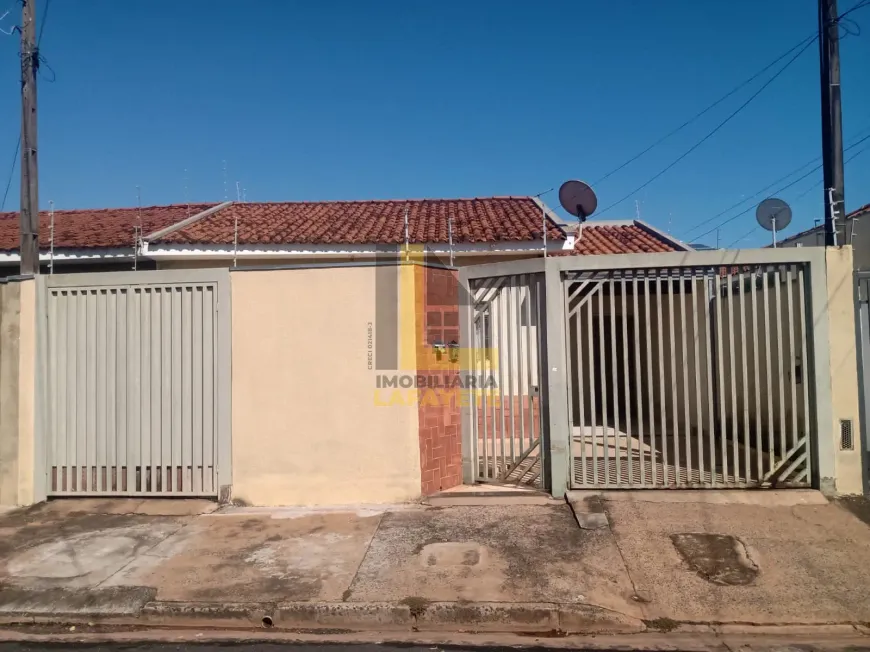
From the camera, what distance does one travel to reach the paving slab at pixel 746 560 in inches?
157

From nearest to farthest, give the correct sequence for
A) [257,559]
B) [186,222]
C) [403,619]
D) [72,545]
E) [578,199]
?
1. [403,619]
2. [257,559]
3. [72,545]
4. [578,199]
5. [186,222]

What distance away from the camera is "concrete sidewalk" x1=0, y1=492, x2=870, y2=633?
159 inches

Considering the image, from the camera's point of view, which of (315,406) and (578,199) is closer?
(315,406)

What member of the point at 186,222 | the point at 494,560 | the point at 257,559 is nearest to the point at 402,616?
the point at 494,560

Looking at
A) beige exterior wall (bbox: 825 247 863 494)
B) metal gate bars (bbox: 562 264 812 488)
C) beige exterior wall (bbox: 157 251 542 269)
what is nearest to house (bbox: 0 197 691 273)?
beige exterior wall (bbox: 157 251 542 269)

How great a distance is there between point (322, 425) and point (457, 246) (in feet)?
14.0

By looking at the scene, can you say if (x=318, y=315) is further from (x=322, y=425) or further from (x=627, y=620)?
(x=627, y=620)

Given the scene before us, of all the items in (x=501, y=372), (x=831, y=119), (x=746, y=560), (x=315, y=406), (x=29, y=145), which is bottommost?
(x=746, y=560)

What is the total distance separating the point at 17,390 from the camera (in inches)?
259

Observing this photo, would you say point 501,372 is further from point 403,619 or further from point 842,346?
point 842,346

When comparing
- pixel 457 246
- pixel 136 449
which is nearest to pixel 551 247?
pixel 457 246

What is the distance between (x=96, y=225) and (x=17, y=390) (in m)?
6.04

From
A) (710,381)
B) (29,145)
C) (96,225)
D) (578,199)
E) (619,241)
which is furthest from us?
(619,241)

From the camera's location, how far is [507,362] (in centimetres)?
645
